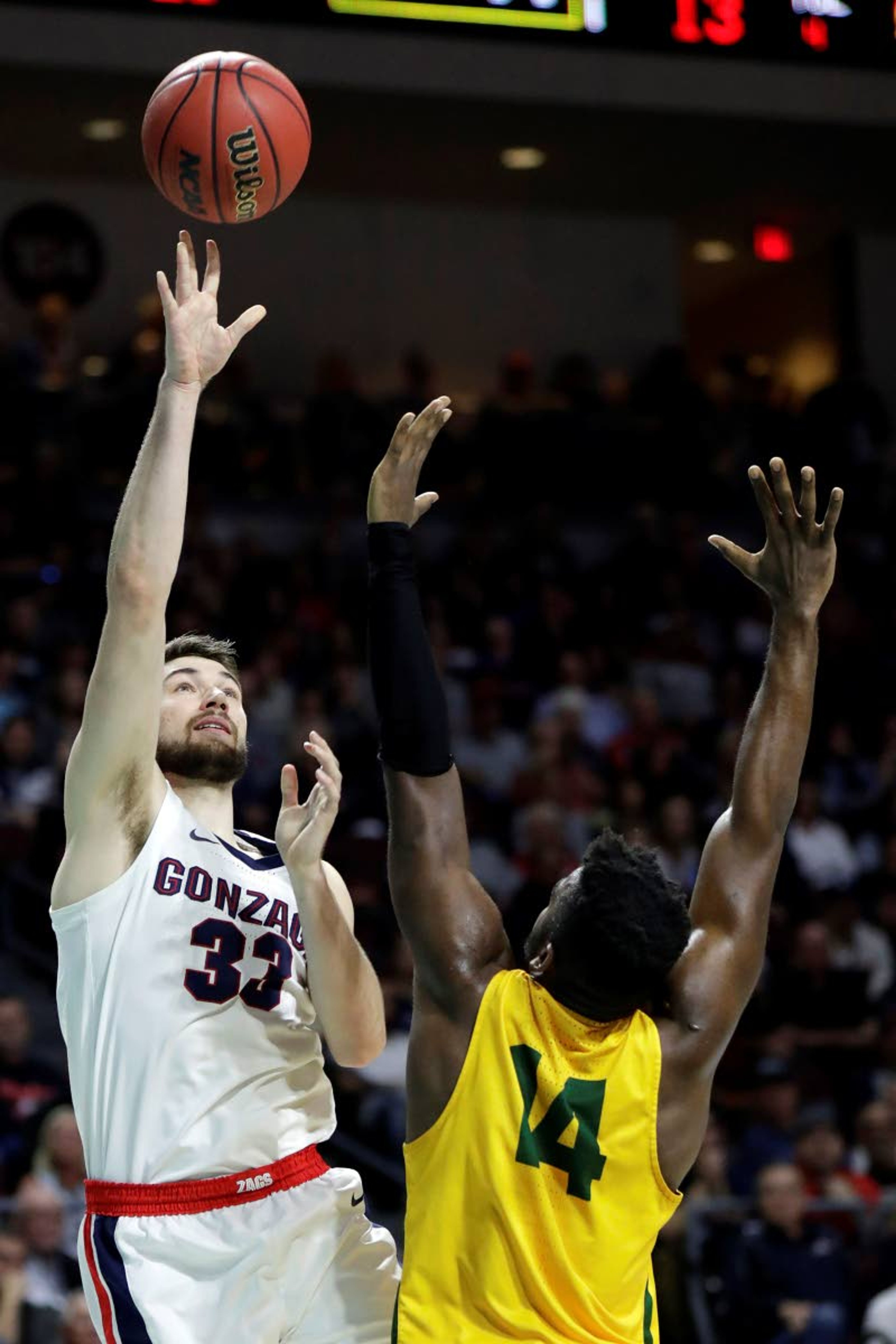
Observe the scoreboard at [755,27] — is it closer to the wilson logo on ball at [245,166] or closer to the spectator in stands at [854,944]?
the wilson logo on ball at [245,166]

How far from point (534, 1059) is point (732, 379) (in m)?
14.0

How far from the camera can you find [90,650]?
35.4ft

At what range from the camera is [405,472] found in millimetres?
3564

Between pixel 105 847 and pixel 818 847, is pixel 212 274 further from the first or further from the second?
pixel 818 847

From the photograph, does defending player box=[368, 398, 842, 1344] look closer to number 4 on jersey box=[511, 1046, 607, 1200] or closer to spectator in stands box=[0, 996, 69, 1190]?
number 4 on jersey box=[511, 1046, 607, 1200]

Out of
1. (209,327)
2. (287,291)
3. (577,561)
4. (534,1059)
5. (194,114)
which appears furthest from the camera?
(287,291)

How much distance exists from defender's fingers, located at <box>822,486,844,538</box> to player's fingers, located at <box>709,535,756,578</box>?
0.15 metres

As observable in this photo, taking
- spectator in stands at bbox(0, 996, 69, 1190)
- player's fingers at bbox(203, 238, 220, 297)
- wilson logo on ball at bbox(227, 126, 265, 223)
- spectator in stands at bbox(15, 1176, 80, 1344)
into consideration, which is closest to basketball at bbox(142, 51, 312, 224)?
wilson logo on ball at bbox(227, 126, 265, 223)

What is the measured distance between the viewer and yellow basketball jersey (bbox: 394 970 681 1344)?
324 cm

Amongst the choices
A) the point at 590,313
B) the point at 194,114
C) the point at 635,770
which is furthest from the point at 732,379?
the point at 194,114

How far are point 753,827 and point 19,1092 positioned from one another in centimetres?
509

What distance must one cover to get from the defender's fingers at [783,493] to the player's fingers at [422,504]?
2.12 feet

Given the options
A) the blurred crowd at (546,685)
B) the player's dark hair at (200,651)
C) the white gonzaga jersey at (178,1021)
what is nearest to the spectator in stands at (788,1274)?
the blurred crowd at (546,685)

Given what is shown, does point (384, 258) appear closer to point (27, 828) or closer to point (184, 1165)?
point (27, 828)
